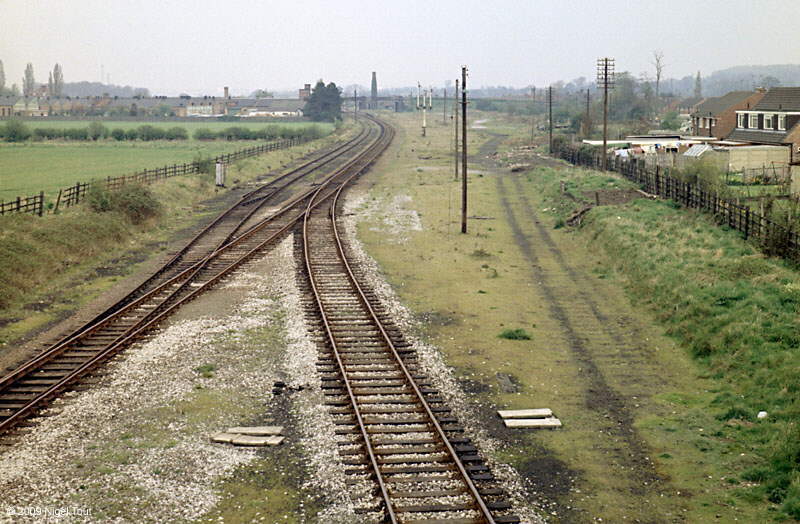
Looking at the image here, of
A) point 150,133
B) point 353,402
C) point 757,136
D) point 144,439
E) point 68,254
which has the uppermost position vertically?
point 150,133

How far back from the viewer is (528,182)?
55781 millimetres

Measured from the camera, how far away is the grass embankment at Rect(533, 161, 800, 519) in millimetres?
12953

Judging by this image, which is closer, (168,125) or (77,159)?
(77,159)

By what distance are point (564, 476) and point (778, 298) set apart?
34.5 ft

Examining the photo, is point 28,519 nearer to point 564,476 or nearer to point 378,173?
point 564,476

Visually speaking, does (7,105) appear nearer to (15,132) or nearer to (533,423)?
(15,132)

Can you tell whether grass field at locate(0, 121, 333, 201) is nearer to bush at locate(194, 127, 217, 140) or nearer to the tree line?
bush at locate(194, 127, 217, 140)

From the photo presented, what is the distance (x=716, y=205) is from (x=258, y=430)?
989 inches

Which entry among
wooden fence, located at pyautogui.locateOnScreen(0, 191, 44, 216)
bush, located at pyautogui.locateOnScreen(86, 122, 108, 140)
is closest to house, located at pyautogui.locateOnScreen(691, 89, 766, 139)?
wooden fence, located at pyautogui.locateOnScreen(0, 191, 44, 216)

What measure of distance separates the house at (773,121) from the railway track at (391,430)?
45901 millimetres

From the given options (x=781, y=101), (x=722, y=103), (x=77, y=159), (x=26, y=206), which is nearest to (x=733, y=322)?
(x=26, y=206)

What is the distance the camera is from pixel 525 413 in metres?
15.1

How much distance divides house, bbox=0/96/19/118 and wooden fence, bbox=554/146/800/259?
131583 mm

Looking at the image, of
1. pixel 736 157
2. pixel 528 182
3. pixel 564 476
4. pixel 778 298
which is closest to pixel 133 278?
pixel 564 476
